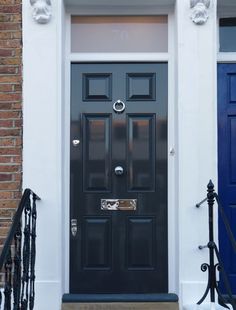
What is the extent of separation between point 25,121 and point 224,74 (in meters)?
1.88

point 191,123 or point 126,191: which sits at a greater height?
point 191,123

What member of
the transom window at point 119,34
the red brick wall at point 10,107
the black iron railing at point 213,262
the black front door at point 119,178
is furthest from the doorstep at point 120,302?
the transom window at point 119,34

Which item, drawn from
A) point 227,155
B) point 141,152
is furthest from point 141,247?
point 227,155

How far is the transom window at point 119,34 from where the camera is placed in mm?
4715

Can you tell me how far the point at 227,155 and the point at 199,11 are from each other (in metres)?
1.32

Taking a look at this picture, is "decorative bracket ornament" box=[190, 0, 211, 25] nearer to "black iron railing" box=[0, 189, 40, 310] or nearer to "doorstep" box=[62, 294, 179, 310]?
"black iron railing" box=[0, 189, 40, 310]

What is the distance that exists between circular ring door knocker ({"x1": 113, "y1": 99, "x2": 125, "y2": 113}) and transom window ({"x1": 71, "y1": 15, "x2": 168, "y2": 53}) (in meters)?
0.49

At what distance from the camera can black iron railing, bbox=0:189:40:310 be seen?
3.22m

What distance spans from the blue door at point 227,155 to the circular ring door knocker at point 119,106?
901mm

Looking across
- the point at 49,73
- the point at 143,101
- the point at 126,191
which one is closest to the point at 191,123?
the point at 143,101

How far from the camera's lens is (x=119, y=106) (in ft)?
15.3

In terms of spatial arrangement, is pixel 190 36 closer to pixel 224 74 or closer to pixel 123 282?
pixel 224 74

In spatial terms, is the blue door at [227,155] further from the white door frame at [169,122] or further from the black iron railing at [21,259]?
the black iron railing at [21,259]

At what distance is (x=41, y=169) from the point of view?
14.1 ft
